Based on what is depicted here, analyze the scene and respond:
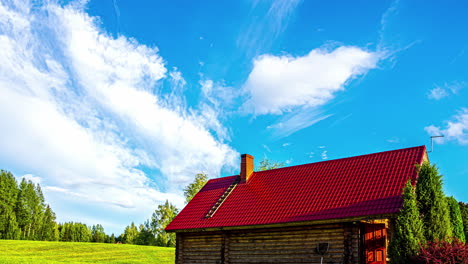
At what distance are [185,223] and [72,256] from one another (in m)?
24.1

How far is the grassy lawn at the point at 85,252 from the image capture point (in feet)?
130

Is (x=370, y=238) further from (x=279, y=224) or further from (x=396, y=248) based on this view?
(x=279, y=224)

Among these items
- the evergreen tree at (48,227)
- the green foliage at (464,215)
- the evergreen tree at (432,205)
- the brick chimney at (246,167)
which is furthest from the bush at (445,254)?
the evergreen tree at (48,227)

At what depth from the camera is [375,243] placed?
18.7m

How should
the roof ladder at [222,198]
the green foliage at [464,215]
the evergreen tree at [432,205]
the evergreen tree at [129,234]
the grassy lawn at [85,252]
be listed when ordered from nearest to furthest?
the evergreen tree at [432,205]
the roof ladder at [222,198]
the green foliage at [464,215]
the grassy lawn at [85,252]
the evergreen tree at [129,234]

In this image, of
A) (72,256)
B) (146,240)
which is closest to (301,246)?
(72,256)

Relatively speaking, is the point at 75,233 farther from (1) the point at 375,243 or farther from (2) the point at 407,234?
(2) the point at 407,234

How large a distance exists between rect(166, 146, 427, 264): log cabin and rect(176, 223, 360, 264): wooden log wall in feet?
0.13

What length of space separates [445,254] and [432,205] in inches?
86.0

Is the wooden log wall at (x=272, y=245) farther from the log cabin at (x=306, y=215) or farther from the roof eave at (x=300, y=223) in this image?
the roof eave at (x=300, y=223)

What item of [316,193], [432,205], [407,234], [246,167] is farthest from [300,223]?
[246,167]

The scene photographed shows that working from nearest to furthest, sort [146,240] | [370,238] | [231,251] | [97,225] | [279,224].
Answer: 1. [370,238]
2. [279,224]
3. [231,251]
4. [146,240]
5. [97,225]

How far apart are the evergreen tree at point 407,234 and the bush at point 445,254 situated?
0.44 m

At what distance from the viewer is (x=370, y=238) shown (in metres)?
18.5
